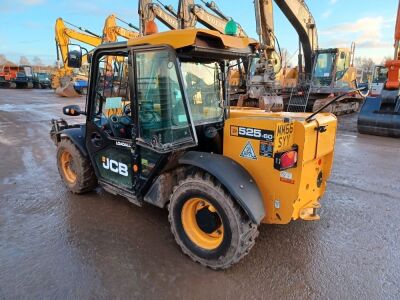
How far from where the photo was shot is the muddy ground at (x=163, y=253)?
8.33ft

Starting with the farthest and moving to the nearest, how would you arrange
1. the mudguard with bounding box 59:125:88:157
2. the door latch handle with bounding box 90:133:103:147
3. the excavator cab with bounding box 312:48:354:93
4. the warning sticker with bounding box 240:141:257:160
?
the excavator cab with bounding box 312:48:354:93 → the mudguard with bounding box 59:125:88:157 → the door latch handle with bounding box 90:133:103:147 → the warning sticker with bounding box 240:141:257:160

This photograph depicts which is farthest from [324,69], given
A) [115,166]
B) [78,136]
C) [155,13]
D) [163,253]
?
[163,253]

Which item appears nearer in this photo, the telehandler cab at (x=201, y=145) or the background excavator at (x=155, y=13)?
the telehandler cab at (x=201, y=145)

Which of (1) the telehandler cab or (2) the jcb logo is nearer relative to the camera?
(1) the telehandler cab

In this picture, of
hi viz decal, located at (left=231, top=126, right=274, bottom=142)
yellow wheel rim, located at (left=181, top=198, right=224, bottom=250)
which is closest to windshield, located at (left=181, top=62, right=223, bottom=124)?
hi viz decal, located at (left=231, top=126, right=274, bottom=142)

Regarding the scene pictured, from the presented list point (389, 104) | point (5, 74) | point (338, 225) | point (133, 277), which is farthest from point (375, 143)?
point (5, 74)

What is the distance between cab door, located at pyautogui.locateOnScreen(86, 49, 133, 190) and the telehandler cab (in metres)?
0.01

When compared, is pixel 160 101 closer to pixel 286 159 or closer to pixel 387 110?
pixel 286 159

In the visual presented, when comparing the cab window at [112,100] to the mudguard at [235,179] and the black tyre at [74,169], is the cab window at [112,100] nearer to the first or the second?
the black tyre at [74,169]

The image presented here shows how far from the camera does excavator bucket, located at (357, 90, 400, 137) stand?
8.42 m

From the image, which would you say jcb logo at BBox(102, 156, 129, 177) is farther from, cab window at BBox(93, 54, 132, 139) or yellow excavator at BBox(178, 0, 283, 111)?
yellow excavator at BBox(178, 0, 283, 111)

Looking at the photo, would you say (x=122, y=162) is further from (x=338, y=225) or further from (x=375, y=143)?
(x=375, y=143)

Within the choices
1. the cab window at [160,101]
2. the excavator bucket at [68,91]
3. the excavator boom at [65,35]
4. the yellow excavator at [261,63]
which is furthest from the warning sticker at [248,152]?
the excavator bucket at [68,91]


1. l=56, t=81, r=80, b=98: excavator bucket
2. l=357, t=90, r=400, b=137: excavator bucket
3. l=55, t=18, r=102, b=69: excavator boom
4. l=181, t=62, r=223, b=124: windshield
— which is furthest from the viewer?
l=56, t=81, r=80, b=98: excavator bucket
